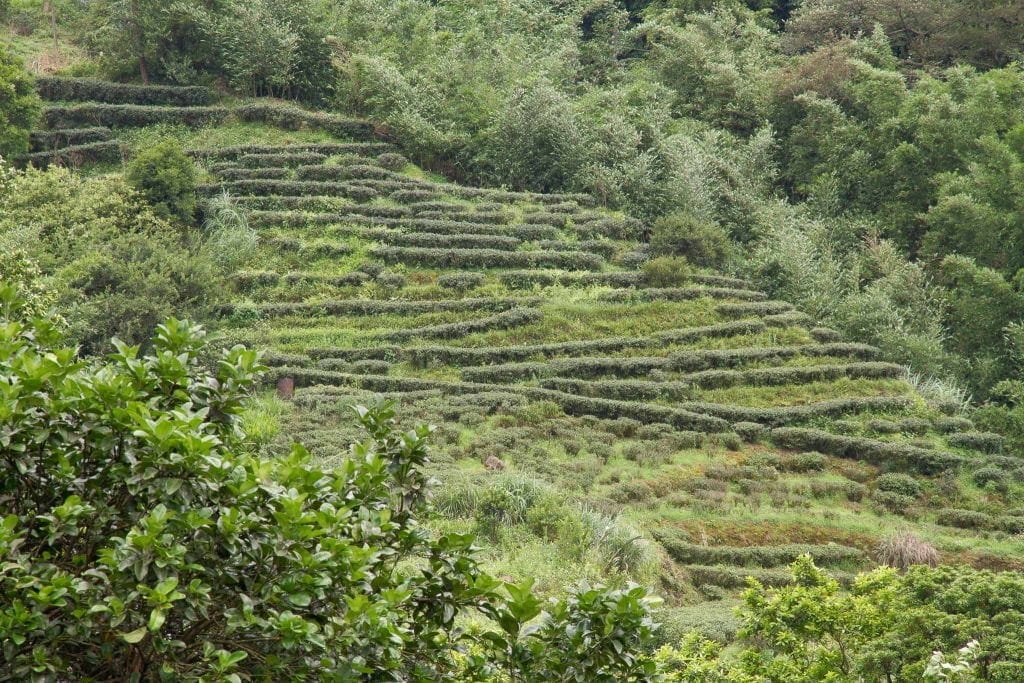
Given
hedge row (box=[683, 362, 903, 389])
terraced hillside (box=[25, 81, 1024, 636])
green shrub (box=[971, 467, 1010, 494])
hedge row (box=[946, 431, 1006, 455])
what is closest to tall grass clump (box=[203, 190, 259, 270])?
terraced hillside (box=[25, 81, 1024, 636])

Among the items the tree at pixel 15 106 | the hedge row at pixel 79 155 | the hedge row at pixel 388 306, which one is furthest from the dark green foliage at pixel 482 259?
the tree at pixel 15 106

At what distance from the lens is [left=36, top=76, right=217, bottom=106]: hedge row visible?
32312 millimetres

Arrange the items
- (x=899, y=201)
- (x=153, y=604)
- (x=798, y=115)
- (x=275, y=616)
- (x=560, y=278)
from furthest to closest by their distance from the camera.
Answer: (x=798, y=115) < (x=899, y=201) < (x=560, y=278) < (x=275, y=616) < (x=153, y=604)

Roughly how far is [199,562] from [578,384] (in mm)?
16303

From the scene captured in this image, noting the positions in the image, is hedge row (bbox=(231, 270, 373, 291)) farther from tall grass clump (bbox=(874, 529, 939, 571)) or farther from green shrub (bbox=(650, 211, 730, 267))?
tall grass clump (bbox=(874, 529, 939, 571))

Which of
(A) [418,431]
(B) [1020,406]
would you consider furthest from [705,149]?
(A) [418,431]

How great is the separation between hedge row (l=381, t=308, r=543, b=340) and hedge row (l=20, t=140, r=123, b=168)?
1184 cm

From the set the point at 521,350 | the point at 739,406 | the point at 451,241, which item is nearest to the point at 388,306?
the point at 451,241

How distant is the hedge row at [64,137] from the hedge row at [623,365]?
1500cm

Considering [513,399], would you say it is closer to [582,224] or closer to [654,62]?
[582,224]

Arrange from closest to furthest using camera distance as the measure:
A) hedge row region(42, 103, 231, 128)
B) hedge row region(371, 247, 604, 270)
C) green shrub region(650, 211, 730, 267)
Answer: hedge row region(371, 247, 604, 270) < green shrub region(650, 211, 730, 267) < hedge row region(42, 103, 231, 128)

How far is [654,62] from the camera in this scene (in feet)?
119

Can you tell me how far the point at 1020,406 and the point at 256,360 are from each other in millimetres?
19464

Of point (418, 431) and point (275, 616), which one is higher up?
point (418, 431)
